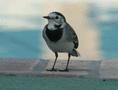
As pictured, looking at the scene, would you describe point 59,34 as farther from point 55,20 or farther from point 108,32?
point 108,32

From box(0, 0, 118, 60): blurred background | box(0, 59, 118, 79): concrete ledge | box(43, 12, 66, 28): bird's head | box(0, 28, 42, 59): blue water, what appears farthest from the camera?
box(0, 0, 118, 60): blurred background

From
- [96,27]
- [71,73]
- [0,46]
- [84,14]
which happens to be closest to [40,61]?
[71,73]

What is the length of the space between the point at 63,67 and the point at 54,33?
51 cm

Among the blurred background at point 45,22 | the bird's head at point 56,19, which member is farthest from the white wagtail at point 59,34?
the blurred background at point 45,22

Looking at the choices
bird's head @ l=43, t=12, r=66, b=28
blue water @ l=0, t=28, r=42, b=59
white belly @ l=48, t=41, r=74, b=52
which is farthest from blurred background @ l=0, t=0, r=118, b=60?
bird's head @ l=43, t=12, r=66, b=28

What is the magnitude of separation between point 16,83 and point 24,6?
5445mm

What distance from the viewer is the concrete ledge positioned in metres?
6.47

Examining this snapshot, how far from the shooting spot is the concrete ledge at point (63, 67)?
647cm

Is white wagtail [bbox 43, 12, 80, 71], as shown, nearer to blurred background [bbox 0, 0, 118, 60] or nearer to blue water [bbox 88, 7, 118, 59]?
blurred background [bbox 0, 0, 118, 60]

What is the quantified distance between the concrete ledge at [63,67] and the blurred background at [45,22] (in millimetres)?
953

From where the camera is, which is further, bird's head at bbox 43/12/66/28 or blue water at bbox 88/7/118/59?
blue water at bbox 88/7/118/59

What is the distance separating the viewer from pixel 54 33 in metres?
6.62

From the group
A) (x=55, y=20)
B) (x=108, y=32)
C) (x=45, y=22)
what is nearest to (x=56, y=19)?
(x=55, y=20)

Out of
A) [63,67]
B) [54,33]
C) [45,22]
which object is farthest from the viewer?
[45,22]
